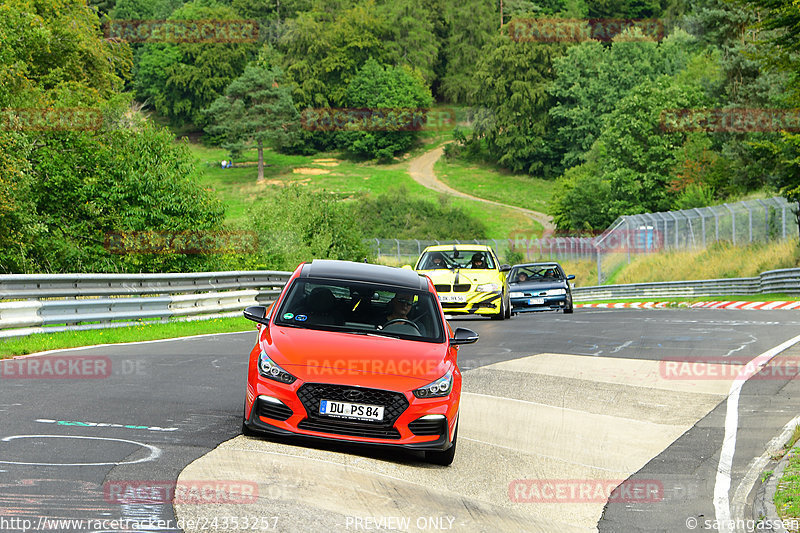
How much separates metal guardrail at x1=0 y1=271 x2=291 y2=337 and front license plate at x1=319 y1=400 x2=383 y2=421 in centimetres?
886

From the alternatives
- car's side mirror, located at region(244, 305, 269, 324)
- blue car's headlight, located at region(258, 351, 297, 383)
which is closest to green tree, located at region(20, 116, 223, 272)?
car's side mirror, located at region(244, 305, 269, 324)

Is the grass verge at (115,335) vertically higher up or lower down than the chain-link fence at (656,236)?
higher up

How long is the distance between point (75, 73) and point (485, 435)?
40.6 meters

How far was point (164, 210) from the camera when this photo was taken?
39.2 metres

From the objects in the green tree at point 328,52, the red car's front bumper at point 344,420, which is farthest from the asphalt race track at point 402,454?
the green tree at point 328,52

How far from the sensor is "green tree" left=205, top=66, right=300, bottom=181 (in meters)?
126

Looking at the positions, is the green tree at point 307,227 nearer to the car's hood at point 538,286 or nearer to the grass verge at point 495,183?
the car's hood at point 538,286

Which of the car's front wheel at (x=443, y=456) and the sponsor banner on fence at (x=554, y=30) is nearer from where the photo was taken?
the car's front wheel at (x=443, y=456)

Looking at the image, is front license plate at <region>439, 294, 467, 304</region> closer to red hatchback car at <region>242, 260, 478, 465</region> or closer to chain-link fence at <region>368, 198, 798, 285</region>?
red hatchback car at <region>242, 260, 478, 465</region>

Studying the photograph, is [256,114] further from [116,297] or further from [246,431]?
[246,431]

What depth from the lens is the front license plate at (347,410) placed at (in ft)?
25.6

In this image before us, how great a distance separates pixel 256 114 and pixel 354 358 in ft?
404

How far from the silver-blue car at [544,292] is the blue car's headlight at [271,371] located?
2167 cm

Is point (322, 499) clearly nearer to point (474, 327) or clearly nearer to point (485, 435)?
point (485, 435)
